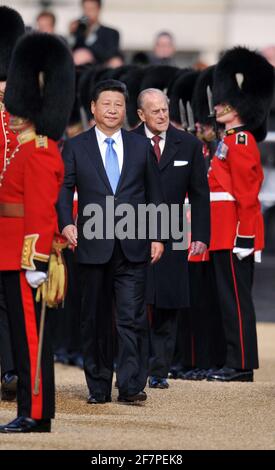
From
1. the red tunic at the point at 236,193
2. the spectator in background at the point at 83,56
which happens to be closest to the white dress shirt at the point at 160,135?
the red tunic at the point at 236,193

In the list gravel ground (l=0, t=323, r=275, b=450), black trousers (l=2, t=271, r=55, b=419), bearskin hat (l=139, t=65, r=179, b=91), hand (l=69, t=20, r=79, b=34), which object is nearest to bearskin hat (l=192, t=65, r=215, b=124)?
bearskin hat (l=139, t=65, r=179, b=91)

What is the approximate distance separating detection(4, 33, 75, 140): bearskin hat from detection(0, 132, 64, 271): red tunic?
0.11 m

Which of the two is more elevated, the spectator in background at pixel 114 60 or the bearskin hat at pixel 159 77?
the spectator in background at pixel 114 60

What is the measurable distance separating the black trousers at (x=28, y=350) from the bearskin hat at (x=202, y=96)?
127 inches

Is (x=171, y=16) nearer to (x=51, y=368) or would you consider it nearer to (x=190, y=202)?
(x=190, y=202)

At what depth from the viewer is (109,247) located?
795cm

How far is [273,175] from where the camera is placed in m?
16.4

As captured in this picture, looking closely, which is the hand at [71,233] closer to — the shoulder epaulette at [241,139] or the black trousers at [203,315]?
the shoulder epaulette at [241,139]

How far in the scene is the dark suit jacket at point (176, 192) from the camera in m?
8.77

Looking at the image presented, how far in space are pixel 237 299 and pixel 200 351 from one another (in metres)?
0.40

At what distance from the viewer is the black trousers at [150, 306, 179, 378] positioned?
8.70m

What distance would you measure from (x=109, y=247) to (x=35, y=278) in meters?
1.11
